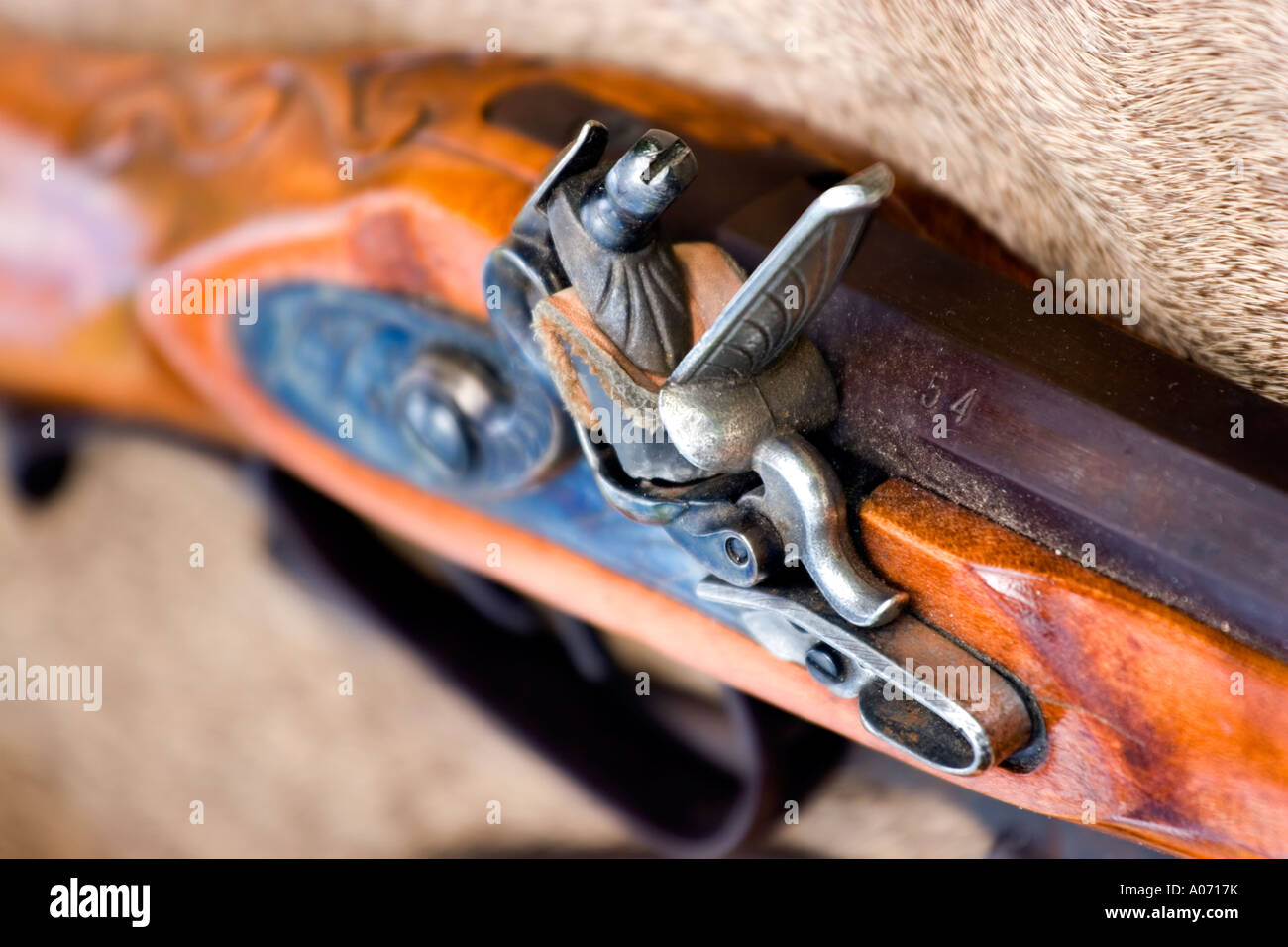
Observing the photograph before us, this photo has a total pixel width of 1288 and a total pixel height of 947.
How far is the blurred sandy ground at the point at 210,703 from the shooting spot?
167cm

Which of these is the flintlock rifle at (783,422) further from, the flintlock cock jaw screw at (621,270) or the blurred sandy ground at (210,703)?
the blurred sandy ground at (210,703)

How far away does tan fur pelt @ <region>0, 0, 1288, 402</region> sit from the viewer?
0.71 meters

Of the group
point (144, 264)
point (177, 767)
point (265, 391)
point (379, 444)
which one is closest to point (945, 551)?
point (379, 444)

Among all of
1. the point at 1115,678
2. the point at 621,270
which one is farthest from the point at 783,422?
the point at 1115,678

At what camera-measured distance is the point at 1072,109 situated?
2.56 feet

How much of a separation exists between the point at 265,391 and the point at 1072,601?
807 mm

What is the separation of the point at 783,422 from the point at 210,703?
1.20 metres

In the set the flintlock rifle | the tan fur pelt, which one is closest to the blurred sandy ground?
the flintlock rifle

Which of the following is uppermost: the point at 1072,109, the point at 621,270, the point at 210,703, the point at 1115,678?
the point at 1072,109

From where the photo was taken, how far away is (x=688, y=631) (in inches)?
40.1

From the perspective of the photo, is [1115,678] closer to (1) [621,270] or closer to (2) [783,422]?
(2) [783,422]

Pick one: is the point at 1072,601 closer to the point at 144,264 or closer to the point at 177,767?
the point at 144,264

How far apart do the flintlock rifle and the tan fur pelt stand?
0.14 ft

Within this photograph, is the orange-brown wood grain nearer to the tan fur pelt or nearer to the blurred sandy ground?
the tan fur pelt
